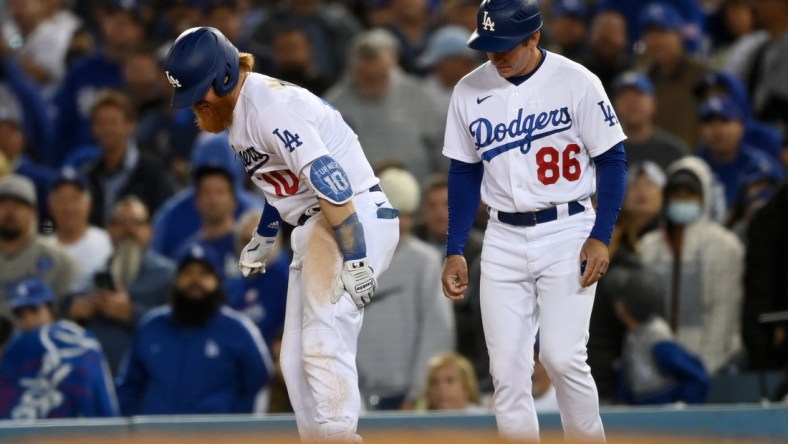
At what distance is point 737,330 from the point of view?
8414mm

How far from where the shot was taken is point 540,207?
5.55 metres

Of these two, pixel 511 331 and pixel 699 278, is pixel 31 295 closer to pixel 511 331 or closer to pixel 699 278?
pixel 511 331

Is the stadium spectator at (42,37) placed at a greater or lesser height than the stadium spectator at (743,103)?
greater

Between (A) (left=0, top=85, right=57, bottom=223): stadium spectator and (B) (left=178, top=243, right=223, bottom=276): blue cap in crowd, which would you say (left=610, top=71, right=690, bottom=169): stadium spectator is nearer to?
(B) (left=178, top=243, right=223, bottom=276): blue cap in crowd

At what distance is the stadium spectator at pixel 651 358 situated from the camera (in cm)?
788

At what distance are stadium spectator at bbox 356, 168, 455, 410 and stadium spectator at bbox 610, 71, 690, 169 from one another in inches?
67.5

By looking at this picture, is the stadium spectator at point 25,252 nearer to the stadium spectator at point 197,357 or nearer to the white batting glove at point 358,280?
the stadium spectator at point 197,357

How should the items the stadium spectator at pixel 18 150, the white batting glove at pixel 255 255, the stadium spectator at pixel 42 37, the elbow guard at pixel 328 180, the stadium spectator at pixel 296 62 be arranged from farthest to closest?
the stadium spectator at pixel 42 37 → the stadium spectator at pixel 296 62 → the stadium spectator at pixel 18 150 → the white batting glove at pixel 255 255 → the elbow guard at pixel 328 180

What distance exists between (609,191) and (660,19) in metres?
5.12

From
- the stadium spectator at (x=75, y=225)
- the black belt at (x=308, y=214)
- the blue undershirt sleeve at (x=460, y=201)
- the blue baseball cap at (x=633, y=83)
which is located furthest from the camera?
the blue baseball cap at (x=633, y=83)

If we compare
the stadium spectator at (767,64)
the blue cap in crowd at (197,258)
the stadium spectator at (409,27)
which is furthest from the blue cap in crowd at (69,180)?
the stadium spectator at (767,64)

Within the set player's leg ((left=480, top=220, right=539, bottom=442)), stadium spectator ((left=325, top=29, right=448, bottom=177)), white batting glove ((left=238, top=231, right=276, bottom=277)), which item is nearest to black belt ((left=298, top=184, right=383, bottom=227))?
white batting glove ((left=238, top=231, right=276, bottom=277))

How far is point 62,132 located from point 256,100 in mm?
6187

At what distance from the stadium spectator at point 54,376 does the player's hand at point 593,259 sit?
3345mm
